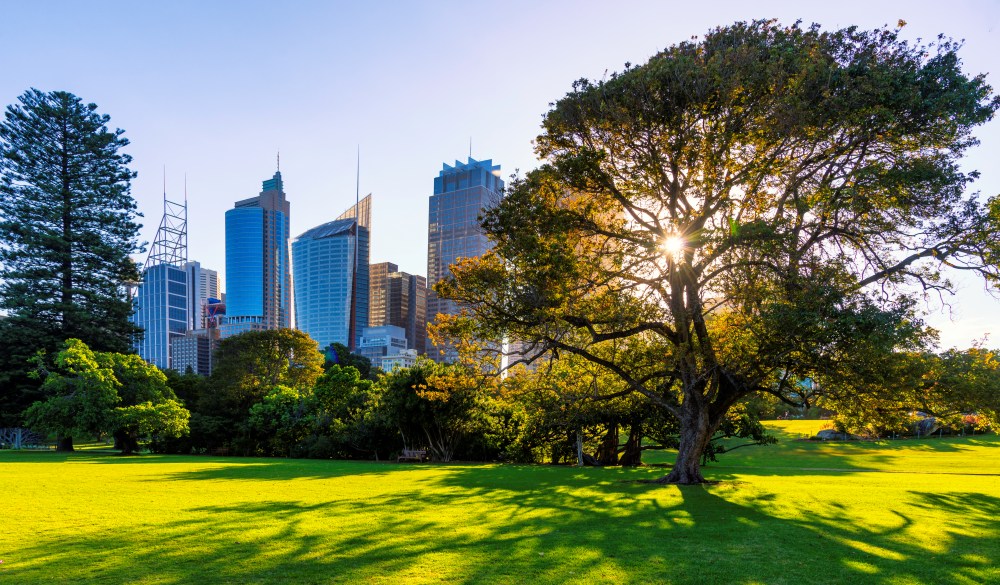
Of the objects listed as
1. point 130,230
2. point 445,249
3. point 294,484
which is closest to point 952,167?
point 294,484

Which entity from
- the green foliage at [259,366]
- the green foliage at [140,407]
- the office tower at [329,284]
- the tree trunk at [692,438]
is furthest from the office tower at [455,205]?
the tree trunk at [692,438]

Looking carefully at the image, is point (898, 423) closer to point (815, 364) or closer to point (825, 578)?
point (815, 364)

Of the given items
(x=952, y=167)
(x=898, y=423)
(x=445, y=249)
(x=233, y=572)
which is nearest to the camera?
(x=233, y=572)

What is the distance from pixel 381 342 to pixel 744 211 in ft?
490

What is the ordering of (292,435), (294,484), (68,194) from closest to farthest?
(294,484), (292,435), (68,194)

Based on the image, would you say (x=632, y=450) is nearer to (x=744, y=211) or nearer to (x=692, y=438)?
(x=692, y=438)

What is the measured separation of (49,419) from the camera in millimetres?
29969

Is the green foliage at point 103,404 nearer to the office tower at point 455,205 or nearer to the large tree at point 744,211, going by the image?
the large tree at point 744,211

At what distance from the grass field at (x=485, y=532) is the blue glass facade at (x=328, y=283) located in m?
157

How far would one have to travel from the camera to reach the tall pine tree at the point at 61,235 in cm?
3750

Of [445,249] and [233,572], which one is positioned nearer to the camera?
[233,572]

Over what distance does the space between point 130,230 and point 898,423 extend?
46.5 metres

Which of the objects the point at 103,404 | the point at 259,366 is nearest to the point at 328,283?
the point at 259,366

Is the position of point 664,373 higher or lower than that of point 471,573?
higher
